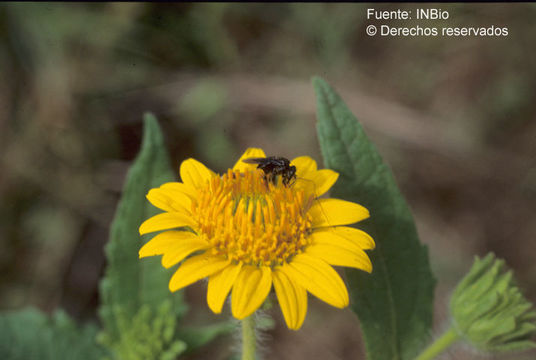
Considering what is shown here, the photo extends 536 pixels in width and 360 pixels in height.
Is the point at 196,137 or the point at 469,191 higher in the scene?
the point at 196,137

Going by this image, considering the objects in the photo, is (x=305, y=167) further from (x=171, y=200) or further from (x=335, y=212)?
(x=171, y=200)

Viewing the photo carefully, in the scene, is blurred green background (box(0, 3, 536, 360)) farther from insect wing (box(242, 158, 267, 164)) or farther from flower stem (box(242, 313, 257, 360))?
insect wing (box(242, 158, 267, 164))

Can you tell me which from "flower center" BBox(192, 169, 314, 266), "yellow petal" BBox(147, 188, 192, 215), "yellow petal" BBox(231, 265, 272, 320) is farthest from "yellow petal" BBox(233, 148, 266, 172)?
"yellow petal" BBox(231, 265, 272, 320)

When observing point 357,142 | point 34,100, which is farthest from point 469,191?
point 34,100

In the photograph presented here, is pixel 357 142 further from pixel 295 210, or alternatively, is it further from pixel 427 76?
pixel 427 76

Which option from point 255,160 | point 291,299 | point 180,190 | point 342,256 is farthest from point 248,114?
point 291,299
